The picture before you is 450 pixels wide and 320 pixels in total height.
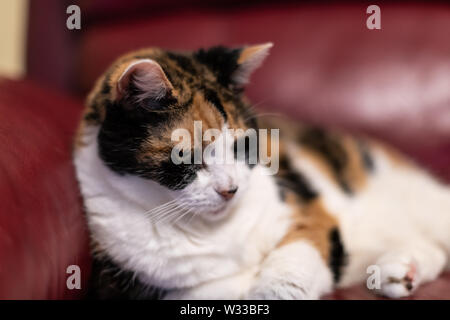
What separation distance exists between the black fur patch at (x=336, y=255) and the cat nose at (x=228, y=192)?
0.31m

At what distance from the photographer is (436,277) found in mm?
993

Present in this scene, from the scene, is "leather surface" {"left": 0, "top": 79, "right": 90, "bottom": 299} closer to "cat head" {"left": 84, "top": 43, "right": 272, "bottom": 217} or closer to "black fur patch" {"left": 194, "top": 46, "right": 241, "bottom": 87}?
"cat head" {"left": 84, "top": 43, "right": 272, "bottom": 217}

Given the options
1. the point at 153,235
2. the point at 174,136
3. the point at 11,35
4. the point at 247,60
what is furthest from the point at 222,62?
the point at 11,35

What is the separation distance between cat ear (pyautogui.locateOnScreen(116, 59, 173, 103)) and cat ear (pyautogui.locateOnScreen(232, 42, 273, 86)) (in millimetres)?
194

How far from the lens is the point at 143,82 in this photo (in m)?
0.77

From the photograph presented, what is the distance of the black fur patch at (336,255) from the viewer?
1003 millimetres

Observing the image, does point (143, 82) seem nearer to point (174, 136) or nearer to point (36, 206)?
point (174, 136)

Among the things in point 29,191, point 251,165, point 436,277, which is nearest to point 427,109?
point 436,277

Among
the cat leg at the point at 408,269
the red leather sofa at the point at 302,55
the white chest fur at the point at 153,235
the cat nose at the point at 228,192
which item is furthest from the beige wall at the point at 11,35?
the cat leg at the point at 408,269

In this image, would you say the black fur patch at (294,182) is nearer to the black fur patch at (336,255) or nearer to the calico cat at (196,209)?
the calico cat at (196,209)

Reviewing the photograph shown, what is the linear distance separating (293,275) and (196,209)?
23 centimetres

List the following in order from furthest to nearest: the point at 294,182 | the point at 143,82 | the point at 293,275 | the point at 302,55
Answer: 1. the point at 302,55
2. the point at 294,182
3. the point at 293,275
4. the point at 143,82
